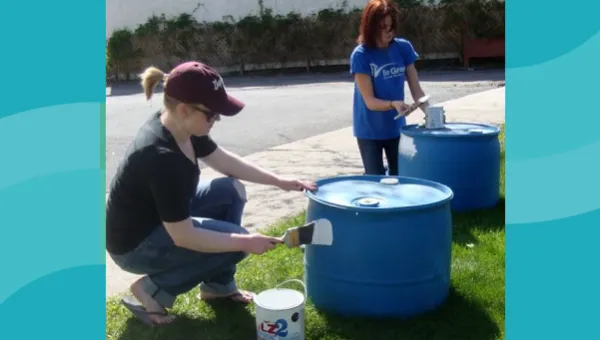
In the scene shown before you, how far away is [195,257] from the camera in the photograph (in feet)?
9.31

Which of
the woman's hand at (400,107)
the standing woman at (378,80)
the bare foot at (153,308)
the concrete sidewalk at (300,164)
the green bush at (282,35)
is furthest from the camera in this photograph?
the green bush at (282,35)

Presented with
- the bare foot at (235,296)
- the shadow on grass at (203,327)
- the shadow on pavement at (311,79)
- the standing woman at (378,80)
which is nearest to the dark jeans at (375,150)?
the standing woman at (378,80)

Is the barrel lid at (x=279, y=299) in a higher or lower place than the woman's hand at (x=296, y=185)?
lower

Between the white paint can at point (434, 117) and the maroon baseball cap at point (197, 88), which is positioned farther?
the white paint can at point (434, 117)

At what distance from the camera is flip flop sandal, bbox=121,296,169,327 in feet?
9.54

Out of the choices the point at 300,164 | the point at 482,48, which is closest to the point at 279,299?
the point at 300,164

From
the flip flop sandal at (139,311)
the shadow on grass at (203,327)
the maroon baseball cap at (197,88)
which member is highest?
the maroon baseball cap at (197,88)

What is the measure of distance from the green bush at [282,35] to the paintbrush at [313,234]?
1557 centimetres

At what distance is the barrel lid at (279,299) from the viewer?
258 cm

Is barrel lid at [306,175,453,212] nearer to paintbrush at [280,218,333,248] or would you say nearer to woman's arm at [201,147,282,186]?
paintbrush at [280,218,333,248]

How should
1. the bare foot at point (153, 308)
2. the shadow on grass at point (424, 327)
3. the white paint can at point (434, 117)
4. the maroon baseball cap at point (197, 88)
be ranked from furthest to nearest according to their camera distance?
the white paint can at point (434, 117)
the bare foot at point (153, 308)
the shadow on grass at point (424, 327)
the maroon baseball cap at point (197, 88)

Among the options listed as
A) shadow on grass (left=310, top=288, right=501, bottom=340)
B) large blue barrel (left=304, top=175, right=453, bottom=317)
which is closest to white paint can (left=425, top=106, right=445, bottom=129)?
large blue barrel (left=304, top=175, right=453, bottom=317)

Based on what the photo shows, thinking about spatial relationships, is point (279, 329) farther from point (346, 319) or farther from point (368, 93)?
point (368, 93)

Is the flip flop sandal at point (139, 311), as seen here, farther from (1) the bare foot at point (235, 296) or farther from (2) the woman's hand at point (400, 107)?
(2) the woman's hand at point (400, 107)
